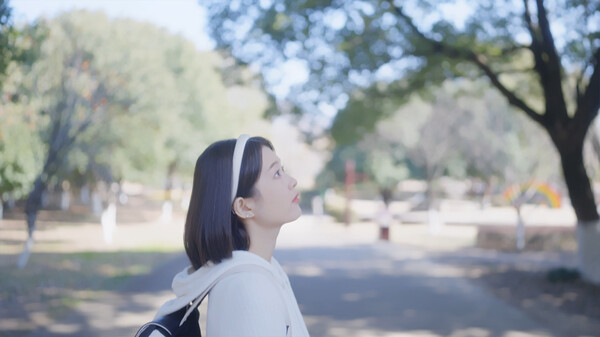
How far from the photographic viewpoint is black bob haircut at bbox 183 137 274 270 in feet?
5.38

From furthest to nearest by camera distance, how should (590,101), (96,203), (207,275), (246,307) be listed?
(96,203) → (590,101) → (207,275) → (246,307)

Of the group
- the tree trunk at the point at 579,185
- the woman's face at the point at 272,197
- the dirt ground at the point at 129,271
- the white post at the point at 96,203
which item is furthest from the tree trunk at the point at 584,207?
the white post at the point at 96,203

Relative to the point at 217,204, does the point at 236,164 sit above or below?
above

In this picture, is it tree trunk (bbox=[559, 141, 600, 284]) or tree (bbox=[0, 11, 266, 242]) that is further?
tree (bbox=[0, 11, 266, 242])

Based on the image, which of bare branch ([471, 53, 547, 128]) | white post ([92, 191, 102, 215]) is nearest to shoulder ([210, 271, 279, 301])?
bare branch ([471, 53, 547, 128])

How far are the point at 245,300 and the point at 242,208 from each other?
1.07 feet

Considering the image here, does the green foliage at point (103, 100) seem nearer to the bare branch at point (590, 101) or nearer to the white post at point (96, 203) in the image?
the bare branch at point (590, 101)

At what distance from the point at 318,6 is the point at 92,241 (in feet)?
43.5

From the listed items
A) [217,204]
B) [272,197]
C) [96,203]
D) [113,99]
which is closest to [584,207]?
[272,197]

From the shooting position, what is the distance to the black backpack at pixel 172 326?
1.55 m

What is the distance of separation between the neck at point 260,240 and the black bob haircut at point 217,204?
15 mm

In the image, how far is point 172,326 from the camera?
1593 millimetres

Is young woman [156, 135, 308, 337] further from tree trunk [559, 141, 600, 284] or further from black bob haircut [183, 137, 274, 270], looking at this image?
tree trunk [559, 141, 600, 284]

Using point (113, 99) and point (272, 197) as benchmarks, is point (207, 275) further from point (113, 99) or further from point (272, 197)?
point (113, 99)
